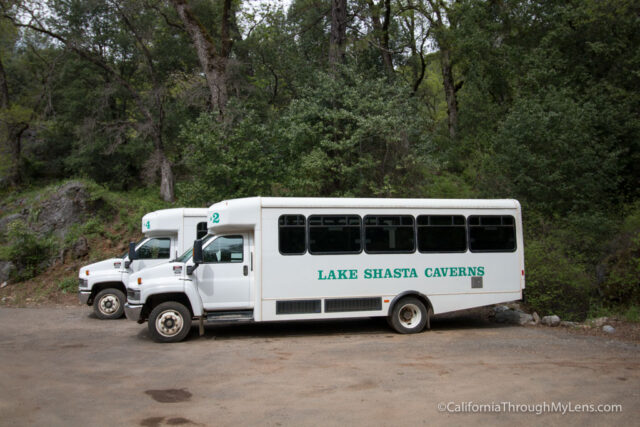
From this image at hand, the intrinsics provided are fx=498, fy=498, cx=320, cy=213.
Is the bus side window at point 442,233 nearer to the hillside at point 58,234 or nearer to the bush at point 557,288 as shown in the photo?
the bush at point 557,288

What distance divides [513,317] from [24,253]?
1767 centimetres

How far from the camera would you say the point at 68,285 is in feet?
58.9

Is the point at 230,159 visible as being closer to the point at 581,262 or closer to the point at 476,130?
the point at 581,262

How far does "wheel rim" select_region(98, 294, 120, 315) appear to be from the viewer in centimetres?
1347

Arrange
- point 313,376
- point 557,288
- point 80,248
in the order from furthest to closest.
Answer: point 80,248, point 557,288, point 313,376

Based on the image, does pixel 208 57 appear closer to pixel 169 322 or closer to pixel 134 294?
pixel 134 294

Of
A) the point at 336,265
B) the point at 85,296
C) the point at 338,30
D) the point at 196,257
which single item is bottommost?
the point at 85,296

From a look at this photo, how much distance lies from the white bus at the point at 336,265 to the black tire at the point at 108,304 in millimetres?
3998

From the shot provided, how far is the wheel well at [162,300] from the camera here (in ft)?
32.9

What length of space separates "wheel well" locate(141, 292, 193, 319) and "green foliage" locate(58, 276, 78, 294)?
9295 millimetres

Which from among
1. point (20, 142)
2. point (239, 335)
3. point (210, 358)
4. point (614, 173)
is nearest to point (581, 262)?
point (614, 173)

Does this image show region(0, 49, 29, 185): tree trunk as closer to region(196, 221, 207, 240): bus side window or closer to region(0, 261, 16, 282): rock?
region(0, 261, 16, 282): rock

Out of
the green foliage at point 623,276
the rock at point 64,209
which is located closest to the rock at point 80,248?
the rock at point 64,209

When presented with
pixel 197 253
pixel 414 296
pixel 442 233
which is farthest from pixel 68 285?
pixel 442 233
